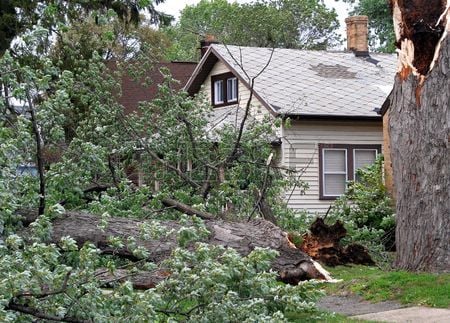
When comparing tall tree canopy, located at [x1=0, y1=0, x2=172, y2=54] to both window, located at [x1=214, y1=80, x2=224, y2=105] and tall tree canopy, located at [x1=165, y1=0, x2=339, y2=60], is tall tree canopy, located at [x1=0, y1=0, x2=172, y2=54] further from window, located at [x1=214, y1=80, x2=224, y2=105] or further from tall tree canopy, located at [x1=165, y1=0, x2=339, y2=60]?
tall tree canopy, located at [x1=165, y1=0, x2=339, y2=60]

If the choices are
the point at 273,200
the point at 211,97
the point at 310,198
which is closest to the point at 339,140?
the point at 310,198

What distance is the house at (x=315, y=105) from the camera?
22.8 m

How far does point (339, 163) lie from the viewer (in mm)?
23828

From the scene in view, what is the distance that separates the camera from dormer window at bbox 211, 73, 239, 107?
25461 mm

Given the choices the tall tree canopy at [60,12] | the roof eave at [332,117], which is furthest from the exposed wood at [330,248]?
the roof eave at [332,117]

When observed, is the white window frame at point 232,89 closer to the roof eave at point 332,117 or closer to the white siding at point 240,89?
the white siding at point 240,89

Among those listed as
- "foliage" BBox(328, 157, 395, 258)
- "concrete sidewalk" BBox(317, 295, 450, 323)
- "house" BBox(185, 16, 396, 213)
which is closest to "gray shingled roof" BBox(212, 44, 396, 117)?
"house" BBox(185, 16, 396, 213)

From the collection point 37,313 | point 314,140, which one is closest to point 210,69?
point 314,140

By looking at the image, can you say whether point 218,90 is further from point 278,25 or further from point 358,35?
point 278,25

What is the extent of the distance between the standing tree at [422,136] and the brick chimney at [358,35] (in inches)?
670

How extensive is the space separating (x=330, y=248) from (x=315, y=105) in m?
10.9

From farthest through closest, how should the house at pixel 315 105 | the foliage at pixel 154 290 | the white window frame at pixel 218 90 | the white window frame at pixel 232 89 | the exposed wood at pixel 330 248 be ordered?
1. the white window frame at pixel 218 90
2. the white window frame at pixel 232 89
3. the house at pixel 315 105
4. the exposed wood at pixel 330 248
5. the foliage at pixel 154 290

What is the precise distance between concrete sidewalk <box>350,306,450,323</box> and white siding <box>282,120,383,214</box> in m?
13.9

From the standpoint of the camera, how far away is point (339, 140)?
23.5 meters
